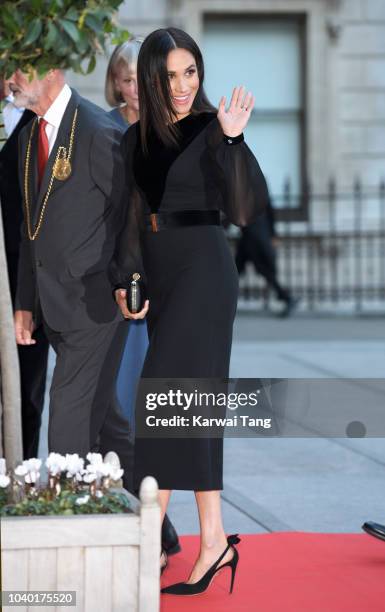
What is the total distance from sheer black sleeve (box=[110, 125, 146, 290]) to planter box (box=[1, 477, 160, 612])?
50.4 inches

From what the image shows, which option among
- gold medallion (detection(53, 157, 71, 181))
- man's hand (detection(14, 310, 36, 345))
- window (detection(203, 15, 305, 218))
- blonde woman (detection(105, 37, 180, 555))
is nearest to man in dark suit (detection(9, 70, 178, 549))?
gold medallion (detection(53, 157, 71, 181))

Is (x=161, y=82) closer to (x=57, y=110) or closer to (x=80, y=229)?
(x=57, y=110)

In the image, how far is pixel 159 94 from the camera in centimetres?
452

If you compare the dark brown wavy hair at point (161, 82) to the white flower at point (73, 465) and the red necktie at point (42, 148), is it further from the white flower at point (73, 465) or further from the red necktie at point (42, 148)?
the white flower at point (73, 465)

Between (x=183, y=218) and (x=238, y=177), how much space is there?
0.33 metres

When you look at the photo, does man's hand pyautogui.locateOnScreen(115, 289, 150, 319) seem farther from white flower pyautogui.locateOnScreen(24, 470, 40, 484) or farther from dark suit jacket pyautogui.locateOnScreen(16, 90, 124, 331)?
white flower pyautogui.locateOnScreen(24, 470, 40, 484)

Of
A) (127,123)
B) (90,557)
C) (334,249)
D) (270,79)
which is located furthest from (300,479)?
(270,79)

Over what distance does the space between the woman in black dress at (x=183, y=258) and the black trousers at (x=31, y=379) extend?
0.98 meters

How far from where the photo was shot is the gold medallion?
479cm

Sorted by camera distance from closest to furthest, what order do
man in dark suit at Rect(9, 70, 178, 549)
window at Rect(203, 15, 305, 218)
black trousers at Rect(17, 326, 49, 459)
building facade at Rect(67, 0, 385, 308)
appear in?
man in dark suit at Rect(9, 70, 178, 549)
black trousers at Rect(17, 326, 49, 459)
building facade at Rect(67, 0, 385, 308)
window at Rect(203, 15, 305, 218)

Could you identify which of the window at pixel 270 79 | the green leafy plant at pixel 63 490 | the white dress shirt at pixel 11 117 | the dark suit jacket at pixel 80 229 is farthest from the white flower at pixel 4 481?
the window at pixel 270 79

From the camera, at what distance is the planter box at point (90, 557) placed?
3.48m

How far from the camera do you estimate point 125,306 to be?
4648mm

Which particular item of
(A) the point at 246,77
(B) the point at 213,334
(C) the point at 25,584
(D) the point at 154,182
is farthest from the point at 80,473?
(A) the point at 246,77
